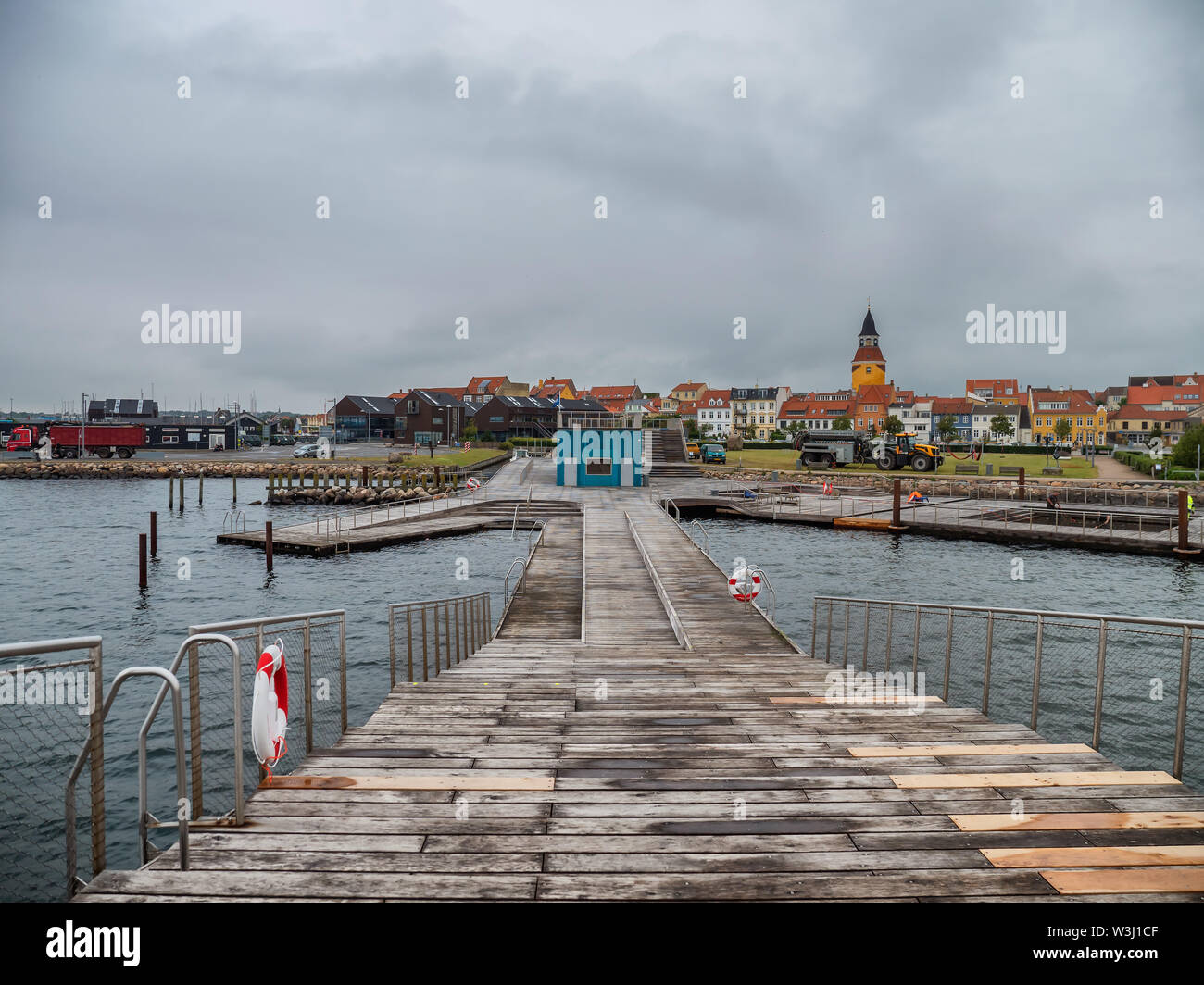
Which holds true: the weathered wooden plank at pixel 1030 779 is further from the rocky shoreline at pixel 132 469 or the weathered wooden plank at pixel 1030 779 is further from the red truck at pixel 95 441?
the red truck at pixel 95 441

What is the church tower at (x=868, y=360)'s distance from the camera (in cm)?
13525

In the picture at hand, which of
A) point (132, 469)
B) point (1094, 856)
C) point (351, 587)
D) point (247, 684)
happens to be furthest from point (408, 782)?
point (132, 469)

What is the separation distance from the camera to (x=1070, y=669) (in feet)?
43.9

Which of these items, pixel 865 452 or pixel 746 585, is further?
pixel 865 452

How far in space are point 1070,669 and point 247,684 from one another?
42.6 feet

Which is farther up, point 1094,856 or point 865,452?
point 865,452

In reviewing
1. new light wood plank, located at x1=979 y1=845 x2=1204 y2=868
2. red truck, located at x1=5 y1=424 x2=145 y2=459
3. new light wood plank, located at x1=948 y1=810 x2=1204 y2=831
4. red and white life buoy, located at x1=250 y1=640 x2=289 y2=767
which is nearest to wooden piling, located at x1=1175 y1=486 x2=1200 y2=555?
new light wood plank, located at x1=948 y1=810 x2=1204 y2=831

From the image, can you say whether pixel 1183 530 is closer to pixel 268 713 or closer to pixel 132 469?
pixel 268 713

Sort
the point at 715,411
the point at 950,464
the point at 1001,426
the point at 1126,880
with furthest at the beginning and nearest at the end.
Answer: the point at 715,411, the point at 1001,426, the point at 950,464, the point at 1126,880

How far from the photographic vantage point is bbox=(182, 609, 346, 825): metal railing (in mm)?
4871

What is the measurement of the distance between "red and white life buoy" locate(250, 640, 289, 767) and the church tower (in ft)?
452
